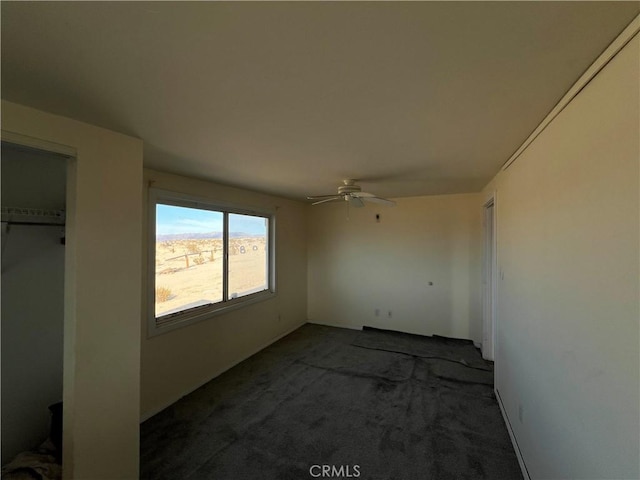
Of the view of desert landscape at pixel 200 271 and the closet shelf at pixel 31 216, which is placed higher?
the closet shelf at pixel 31 216

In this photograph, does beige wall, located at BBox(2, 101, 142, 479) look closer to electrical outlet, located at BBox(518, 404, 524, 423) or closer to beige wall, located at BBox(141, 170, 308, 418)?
beige wall, located at BBox(141, 170, 308, 418)

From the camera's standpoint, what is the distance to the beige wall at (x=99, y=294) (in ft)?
4.78

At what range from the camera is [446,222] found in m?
4.27

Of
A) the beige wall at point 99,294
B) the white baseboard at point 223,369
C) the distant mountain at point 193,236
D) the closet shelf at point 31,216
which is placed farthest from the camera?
the distant mountain at point 193,236

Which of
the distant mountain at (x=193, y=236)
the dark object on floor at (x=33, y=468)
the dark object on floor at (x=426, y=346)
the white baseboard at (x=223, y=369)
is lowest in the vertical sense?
the white baseboard at (x=223, y=369)

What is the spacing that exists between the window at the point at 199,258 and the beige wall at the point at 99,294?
0.93m

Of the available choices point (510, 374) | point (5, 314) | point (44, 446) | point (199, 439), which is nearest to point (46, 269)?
point (5, 314)

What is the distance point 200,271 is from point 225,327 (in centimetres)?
82

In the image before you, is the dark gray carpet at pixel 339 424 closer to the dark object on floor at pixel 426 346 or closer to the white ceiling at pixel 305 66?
the dark object on floor at pixel 426 346

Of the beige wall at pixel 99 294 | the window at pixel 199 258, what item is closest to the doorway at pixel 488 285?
the window at pixel 199 258

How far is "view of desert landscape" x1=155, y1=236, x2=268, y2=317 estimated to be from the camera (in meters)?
2.71

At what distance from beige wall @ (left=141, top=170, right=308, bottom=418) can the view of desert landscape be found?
0.26 m

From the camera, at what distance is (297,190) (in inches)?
148

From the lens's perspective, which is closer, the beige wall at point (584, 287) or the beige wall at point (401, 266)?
the beige wall at point (584, 287)
